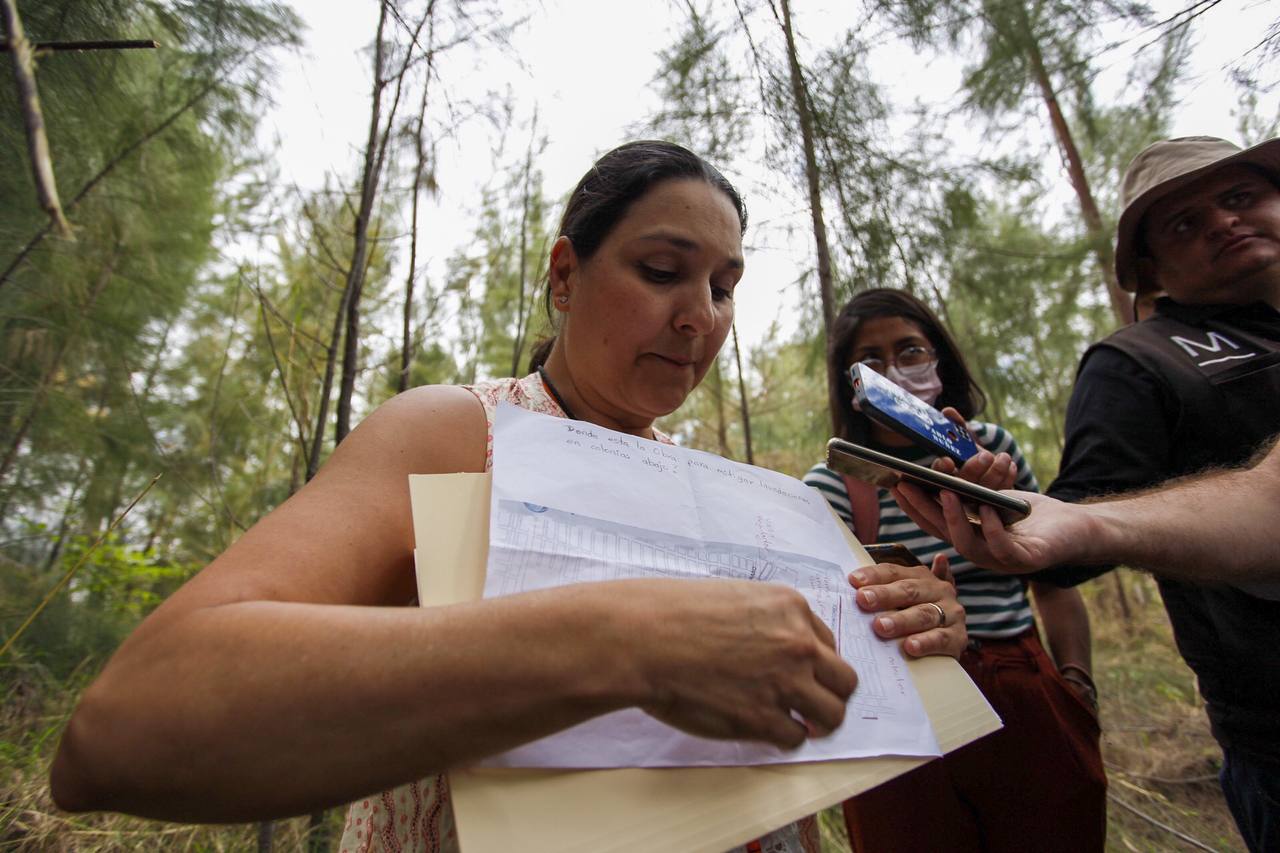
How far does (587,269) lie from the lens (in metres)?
1.17

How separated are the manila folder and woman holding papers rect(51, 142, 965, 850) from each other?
64 millimetres

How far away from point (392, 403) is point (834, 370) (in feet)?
5.99

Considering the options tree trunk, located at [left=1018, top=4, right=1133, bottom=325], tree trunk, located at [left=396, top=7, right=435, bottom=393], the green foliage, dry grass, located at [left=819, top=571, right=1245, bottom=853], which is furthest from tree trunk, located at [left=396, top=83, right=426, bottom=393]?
tree trunk, located at [left=1018, top=4, right=1133, bottom=325]

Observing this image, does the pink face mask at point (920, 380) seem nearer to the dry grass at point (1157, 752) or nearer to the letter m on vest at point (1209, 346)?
the letter m on vest at point (1209, 346)

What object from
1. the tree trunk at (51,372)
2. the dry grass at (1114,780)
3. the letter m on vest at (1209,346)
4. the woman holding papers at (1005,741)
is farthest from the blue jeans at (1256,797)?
the tree trunk at (51,372)

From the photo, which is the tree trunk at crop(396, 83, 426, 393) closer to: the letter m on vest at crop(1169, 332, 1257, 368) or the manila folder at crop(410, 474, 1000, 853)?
the manila folder at crop(410, 474, 1000, 853)

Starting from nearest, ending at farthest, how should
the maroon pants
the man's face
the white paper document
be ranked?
the white paper document
the maroon pants
the man's face

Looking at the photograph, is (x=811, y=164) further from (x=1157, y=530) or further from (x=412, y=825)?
(x=412, y=825)

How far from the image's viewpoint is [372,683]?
0.48 metres

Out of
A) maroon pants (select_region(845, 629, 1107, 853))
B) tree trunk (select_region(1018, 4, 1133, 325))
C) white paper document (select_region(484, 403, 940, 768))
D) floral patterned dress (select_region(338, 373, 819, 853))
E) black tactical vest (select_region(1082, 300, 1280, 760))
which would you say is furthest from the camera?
tree trunk (select_region(1018, 4, 1133, 325))

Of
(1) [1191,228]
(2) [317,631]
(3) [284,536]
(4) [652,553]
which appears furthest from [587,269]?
(1) [1191,228]

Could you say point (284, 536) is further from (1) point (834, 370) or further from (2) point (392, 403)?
(1) point (834, 370)

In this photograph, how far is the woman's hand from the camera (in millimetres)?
876

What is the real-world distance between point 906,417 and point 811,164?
2121 millimetres
